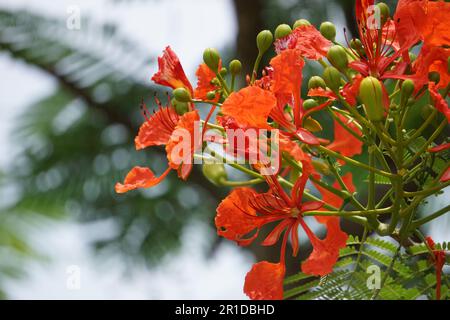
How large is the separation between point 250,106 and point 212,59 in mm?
173

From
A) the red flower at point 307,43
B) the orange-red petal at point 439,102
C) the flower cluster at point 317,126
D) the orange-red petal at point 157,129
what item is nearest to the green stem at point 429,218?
the flower cluster at point 317,126

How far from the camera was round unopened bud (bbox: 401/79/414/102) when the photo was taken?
0.84 meters

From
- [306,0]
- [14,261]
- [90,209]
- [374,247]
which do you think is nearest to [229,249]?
[90,209]

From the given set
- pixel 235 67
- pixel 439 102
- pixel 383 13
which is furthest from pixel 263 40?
pixel 439 102

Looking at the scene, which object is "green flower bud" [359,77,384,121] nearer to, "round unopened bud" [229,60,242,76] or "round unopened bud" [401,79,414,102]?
"round unopened bud" [401,79,414,102]

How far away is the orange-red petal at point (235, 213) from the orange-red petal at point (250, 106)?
11 cm

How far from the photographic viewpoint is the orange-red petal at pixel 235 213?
92cm

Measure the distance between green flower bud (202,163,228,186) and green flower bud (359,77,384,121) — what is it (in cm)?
16

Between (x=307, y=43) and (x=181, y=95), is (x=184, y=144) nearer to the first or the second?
(x=181, y=95)

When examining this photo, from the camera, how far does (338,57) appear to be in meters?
0.88

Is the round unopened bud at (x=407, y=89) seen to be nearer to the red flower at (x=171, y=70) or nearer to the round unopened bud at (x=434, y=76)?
the round unopened bud at (x=434, y=76)
